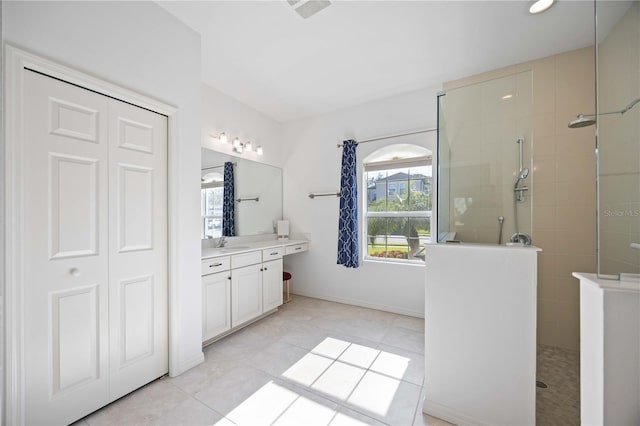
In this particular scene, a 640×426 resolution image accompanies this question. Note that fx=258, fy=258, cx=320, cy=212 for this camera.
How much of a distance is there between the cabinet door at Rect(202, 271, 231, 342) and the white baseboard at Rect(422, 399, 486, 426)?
73.1 inches

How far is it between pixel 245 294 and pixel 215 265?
0.54 m

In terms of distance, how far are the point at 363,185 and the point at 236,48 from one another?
217 cm

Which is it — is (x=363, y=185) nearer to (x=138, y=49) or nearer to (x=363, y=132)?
(x=363, y=132)

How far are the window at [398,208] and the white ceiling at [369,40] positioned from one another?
3.24ft

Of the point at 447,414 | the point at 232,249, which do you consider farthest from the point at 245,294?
the point at 447,414

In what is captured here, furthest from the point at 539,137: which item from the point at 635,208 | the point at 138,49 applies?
the point at 138,49

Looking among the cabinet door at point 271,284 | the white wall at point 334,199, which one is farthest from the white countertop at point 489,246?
the cabinet door at point 271,284

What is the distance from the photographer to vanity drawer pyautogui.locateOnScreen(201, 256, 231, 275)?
239 centimetres

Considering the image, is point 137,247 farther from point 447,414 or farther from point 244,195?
point 447,414

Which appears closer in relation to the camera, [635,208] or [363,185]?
[635,208]

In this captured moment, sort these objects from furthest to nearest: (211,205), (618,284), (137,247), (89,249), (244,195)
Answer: (244,195)
(211,205)
(137,247)
(89,249)
(618,284)

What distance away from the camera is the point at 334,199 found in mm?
3793

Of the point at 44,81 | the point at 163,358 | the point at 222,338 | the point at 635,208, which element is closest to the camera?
the point at 635,208

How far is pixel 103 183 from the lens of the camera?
165 centimetres
